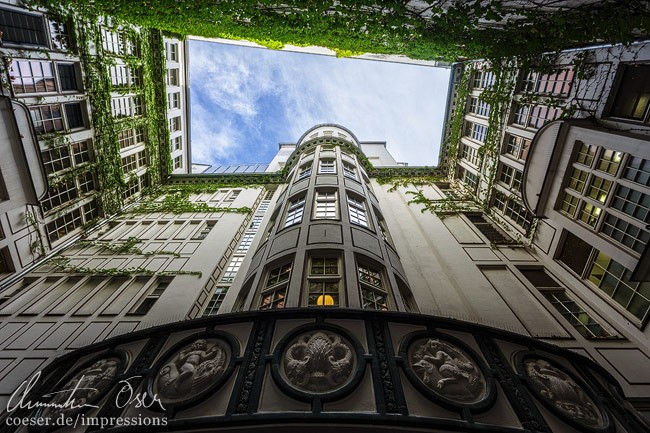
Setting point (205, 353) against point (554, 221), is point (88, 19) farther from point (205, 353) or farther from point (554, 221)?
point (554, 221)

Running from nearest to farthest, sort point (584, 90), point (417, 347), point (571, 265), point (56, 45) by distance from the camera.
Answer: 1. point (417, 347)
2. point (584, 90)
3. point (571, 265)
4. point (56, 45)

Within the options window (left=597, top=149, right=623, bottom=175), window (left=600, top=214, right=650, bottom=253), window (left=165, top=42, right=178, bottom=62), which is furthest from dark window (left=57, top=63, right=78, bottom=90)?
window (left=600, top=214, right=650, bottom=253)

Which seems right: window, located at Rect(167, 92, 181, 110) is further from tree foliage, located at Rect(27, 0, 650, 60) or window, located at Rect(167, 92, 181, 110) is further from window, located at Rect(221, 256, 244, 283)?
window, located at Rect(221, 256, 244, 283)

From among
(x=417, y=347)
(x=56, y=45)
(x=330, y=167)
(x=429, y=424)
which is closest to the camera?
(x=429, y=424)

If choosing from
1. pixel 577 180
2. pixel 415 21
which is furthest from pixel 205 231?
pixel 577 180

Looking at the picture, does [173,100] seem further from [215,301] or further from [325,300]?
[325,300]

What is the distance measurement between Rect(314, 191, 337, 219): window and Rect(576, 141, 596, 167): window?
518 inches

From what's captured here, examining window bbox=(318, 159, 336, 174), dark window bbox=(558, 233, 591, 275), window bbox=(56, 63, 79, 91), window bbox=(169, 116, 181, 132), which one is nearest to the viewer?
dark window bbox=(558, 233, 591, 275)

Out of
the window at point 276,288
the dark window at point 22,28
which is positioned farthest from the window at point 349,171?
the dark window at point 22,28

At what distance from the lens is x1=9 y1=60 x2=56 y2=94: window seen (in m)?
13.1

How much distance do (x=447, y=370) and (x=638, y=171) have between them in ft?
41.0

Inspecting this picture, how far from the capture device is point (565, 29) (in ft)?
38.2

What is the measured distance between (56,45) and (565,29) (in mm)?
27513

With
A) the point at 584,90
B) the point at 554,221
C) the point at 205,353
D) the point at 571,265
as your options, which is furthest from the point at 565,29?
the point at 205,353
